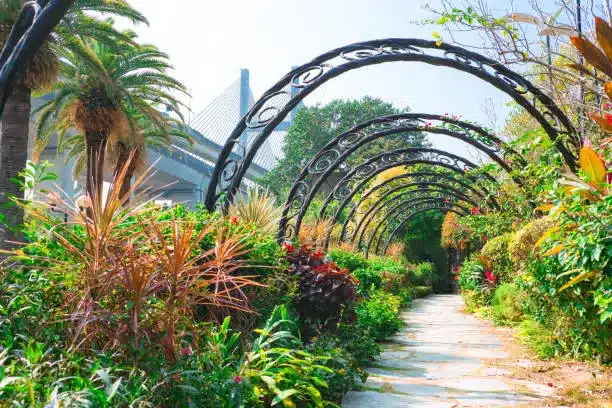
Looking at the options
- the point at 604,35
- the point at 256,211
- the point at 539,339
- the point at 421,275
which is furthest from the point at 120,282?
the point at 421,275

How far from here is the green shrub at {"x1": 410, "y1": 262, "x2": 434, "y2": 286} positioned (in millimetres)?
20366

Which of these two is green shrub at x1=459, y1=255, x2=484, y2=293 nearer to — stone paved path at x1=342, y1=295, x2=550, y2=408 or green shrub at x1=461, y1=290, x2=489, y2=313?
green shrub at x1=461, y1=290, x2=489, y2=313

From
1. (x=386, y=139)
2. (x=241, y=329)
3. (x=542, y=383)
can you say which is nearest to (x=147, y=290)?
(x=241, y=329)

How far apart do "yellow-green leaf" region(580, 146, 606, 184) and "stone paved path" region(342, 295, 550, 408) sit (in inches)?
63.6

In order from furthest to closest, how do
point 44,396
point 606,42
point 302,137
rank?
point 302,137 < point 606,42 < point 44,396

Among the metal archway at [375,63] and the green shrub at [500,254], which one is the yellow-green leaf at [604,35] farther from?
the green shrub at [500,254]

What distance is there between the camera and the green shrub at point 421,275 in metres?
20.4

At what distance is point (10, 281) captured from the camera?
9.98 ft

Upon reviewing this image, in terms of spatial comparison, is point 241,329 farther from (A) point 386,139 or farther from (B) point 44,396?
(A) point 386,139

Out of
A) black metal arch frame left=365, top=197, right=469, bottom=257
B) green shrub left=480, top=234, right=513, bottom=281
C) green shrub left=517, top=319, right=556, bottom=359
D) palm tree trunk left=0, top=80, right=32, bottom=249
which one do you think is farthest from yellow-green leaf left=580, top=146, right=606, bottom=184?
black metal arch frame left=365, top=197, right=469, bottom=257

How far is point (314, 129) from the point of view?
110 ft

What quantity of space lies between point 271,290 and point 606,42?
9.74ft

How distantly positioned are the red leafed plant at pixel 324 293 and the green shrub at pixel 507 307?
146 inches

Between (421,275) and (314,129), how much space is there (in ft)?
46.6
